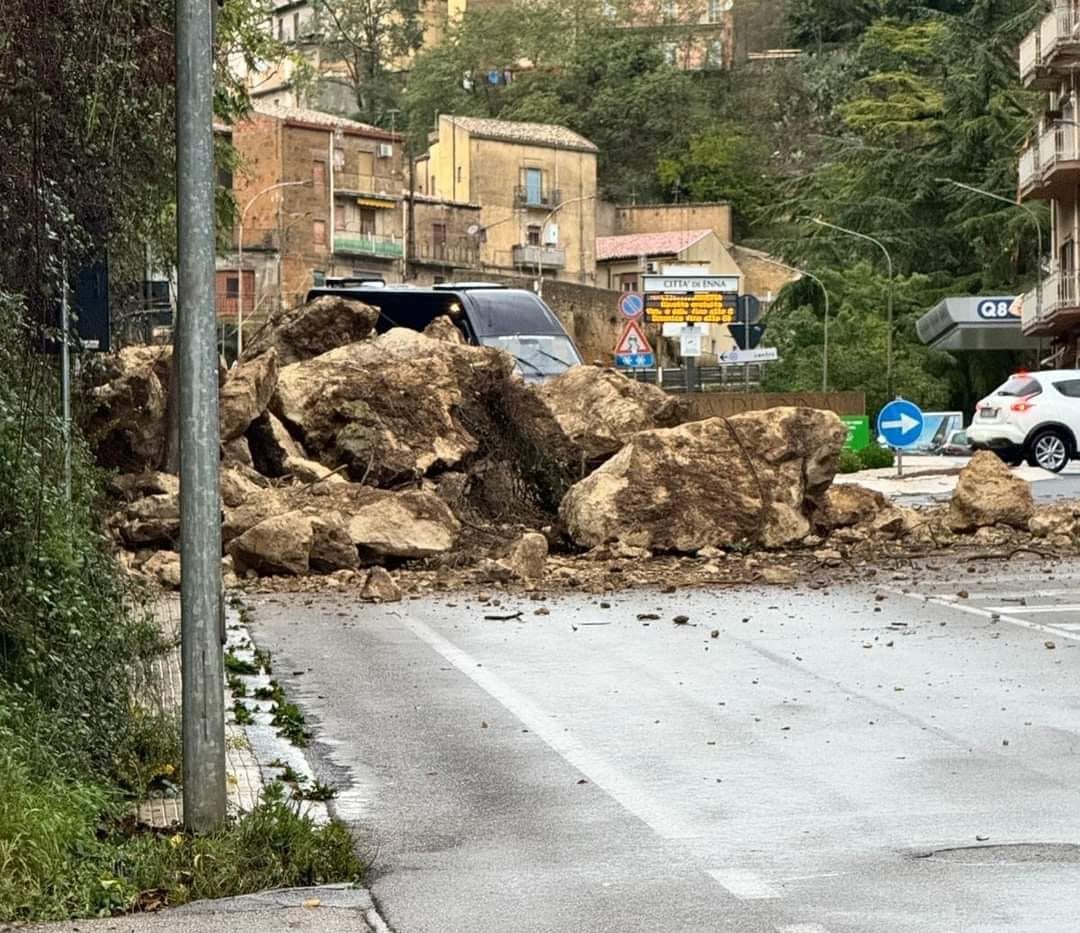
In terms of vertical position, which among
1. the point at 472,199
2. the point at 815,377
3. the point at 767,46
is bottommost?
the point at 815,377

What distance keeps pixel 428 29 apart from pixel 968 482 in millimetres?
118444

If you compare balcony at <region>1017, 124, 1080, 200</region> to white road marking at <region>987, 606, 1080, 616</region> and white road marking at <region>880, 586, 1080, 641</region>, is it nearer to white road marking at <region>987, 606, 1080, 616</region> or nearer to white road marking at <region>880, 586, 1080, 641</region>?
white road marking at <region>880, 586, 1080, 641</region>

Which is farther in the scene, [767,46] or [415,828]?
[767,46]

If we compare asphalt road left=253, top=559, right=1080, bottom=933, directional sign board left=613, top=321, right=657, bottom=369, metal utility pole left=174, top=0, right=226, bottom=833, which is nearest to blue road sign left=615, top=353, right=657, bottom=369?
directional sign board left=613, top=321, right=657, bottom=369

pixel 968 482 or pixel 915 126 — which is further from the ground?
pixel 915 126

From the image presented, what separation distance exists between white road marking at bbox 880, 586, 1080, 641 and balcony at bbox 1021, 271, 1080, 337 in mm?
43621

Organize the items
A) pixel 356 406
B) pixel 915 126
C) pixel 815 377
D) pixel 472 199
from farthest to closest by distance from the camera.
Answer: pixel 472 199, pixel 915 126, pixel 815 377, pixel 356 406

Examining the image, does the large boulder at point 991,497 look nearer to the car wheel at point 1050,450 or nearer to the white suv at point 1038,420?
the white suv at point 1038,420

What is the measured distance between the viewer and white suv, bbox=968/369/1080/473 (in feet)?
121

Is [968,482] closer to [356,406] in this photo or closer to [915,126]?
[356,406]

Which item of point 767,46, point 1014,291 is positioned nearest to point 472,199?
point 767,46

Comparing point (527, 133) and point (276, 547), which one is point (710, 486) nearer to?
point (276, 547)

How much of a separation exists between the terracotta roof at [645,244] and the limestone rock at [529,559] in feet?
274

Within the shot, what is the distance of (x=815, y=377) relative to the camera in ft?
227
